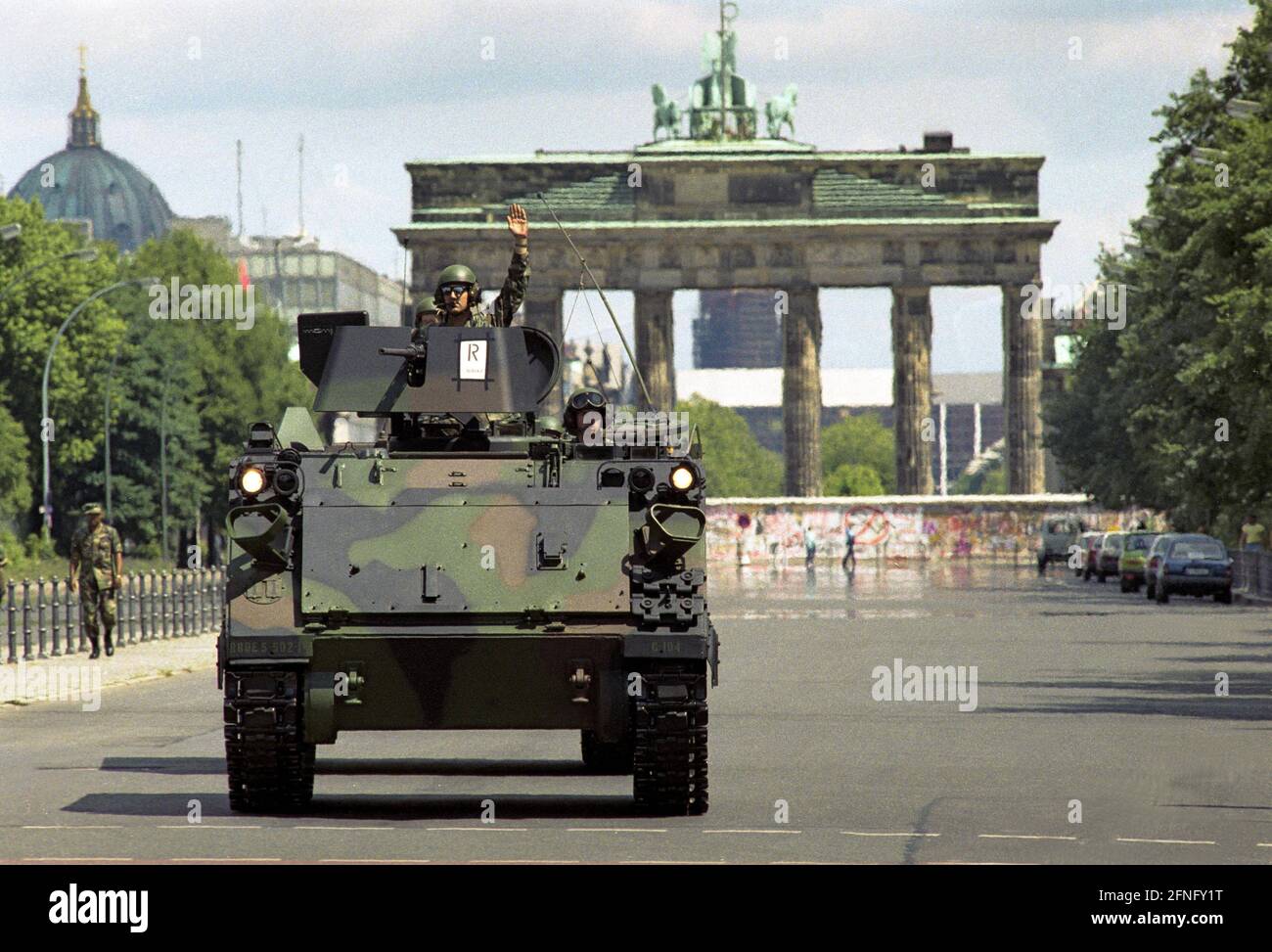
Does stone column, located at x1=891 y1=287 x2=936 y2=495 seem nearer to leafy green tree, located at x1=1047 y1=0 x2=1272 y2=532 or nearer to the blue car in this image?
leafy green tree, located at x1=1047 y1=0 x2=1272 y2=532

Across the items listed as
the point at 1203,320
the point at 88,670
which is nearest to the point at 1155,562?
the point at 1203,320

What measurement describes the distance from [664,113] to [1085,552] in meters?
44.5

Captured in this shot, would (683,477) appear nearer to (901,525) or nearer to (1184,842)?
(1184,842)

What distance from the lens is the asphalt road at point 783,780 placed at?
1368 cm

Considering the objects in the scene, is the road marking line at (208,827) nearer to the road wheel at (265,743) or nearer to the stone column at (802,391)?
the road wheel at (265,743)

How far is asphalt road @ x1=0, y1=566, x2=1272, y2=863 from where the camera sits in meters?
13.7

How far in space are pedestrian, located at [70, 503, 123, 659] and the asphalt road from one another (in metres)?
2.99

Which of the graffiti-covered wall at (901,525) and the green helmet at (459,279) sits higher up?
the green helmet at (459,279)

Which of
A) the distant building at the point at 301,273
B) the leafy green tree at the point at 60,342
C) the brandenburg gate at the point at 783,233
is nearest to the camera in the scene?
the leafy green tree at the point at 60,342

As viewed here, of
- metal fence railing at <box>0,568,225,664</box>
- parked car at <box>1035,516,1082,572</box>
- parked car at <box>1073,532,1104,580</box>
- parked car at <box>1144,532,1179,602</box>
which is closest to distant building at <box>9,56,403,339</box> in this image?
parked car at <box>1035,516,1082,572</box>

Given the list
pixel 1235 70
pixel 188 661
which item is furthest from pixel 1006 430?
pixel 188 661

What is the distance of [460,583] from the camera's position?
15.4 m

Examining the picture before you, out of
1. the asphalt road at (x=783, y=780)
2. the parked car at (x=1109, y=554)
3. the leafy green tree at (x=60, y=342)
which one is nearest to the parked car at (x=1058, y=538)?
the parked car at (x=1109, y=554)

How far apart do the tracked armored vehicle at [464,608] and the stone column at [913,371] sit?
99.0 m
